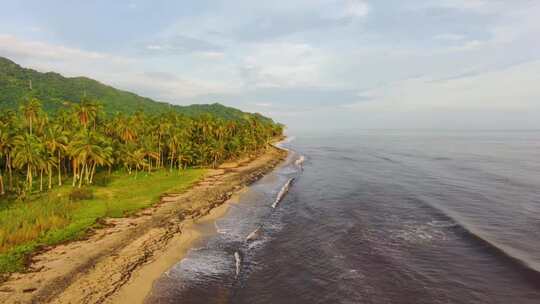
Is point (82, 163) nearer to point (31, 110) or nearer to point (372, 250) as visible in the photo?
point (31, 110)

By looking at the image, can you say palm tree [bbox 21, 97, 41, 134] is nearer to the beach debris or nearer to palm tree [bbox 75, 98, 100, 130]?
palm tree [bbox 75, 98, 100, 130]

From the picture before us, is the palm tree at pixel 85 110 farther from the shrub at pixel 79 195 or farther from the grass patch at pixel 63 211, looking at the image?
the shrub at pixel 79 195

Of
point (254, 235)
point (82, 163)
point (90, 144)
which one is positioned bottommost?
point (254, 235)

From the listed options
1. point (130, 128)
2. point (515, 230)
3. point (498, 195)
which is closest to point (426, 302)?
point (515, 230)

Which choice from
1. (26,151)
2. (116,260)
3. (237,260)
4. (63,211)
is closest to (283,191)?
(237,260)

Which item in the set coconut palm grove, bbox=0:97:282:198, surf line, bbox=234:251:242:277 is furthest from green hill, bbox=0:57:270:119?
surf line, bbox=234:251:242:277

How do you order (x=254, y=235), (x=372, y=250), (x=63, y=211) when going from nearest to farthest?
(x=372, y=250) → (x=254, y=235) → (x=63, y=211)

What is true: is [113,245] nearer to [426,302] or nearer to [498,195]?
[426,302]
